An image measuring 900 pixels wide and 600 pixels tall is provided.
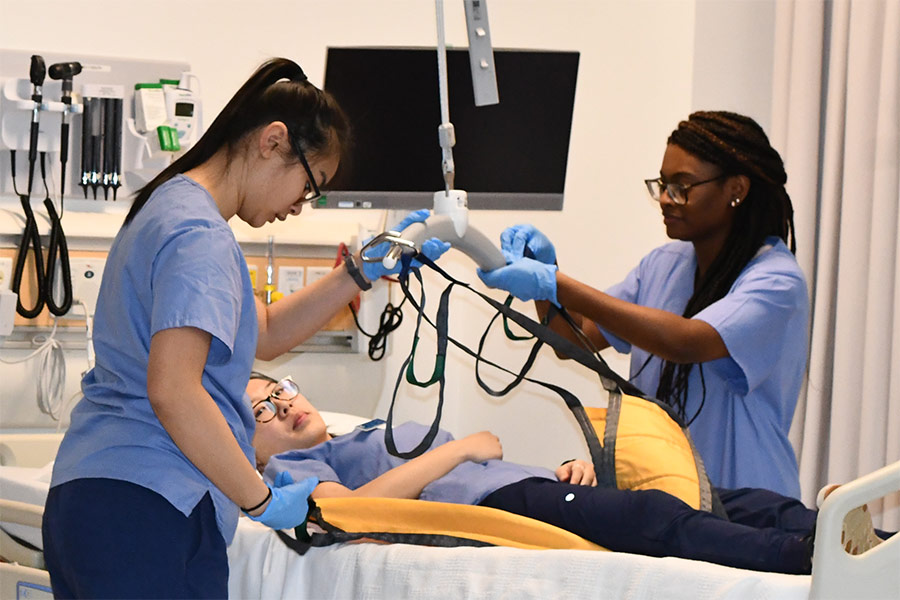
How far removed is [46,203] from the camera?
8.98 feet

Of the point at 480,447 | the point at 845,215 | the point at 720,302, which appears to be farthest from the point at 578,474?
the point at 845,215

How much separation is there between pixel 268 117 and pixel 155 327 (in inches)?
15.9

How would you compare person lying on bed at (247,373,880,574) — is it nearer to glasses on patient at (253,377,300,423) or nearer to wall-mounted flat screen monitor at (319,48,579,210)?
glasses on patient at (253,377,300,423)

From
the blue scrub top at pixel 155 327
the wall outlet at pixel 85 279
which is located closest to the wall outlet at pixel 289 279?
the wall outlet at pixel 85 279

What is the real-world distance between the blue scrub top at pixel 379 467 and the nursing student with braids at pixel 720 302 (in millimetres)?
387

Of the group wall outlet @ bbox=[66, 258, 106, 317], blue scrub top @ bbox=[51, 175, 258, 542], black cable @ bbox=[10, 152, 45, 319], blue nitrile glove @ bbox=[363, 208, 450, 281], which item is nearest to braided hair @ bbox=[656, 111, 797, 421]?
blue nitrile glove @ bbox=[363, 208, 450, 281]

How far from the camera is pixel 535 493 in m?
1.94

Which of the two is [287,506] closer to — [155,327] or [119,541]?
[119,541]

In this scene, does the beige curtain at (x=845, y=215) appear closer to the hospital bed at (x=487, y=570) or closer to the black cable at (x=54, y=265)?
the hospital bed at (x=487, y=570)

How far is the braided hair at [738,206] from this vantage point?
2.37m

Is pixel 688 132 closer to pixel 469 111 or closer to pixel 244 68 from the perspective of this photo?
pixel 469 111

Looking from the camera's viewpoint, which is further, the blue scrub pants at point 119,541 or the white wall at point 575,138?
the white wall at point 575,138

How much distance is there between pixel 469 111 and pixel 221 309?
1599mm

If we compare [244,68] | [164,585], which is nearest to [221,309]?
[164,585]
